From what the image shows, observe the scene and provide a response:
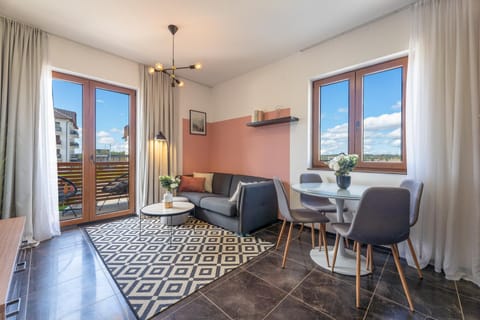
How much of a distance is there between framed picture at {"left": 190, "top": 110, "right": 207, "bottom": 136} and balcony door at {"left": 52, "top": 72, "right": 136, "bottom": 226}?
48.2 inches

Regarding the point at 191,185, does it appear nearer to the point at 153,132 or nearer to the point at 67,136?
the point at 153,132

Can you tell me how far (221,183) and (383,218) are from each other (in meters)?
3.03

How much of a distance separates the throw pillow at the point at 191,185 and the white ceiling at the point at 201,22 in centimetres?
232

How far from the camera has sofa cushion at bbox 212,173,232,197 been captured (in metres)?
4.09

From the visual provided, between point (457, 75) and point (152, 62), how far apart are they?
14.0 ft

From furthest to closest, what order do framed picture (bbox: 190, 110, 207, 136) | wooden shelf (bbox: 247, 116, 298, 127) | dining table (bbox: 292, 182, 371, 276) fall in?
1. framed picture (bbox: 190, 110, 207, 136)
2. wooden shelf (bbox: 247, 116, 298, 127)
3. dining table (bbox: 292, 182, 371, 276)

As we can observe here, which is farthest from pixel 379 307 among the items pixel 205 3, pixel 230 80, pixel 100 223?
pixel 230 80

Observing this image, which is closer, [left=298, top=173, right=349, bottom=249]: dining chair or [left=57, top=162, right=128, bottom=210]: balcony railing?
[left=298, top=173, right=349, bottom=249]: dining chair

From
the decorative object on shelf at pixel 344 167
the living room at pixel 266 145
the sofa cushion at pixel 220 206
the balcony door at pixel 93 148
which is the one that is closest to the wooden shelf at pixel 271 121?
the living room at pixel 266 145

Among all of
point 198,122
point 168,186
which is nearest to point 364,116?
point 168,186

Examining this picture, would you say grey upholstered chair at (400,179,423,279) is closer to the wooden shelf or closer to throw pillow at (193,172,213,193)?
the wooden shelf

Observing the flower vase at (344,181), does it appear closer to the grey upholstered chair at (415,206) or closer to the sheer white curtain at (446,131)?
the grey upholstered chair at (415,206)

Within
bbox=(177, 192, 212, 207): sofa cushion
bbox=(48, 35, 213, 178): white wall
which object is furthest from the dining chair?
bbox=(48, 35, 213, 178): white wall

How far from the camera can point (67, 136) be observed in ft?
10.5
